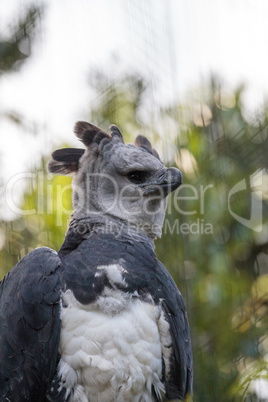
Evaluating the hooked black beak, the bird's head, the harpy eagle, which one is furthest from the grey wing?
the hooked black beak

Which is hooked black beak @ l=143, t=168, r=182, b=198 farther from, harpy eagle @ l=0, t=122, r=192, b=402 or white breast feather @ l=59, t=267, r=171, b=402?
white breast feather @ l=59, t=267, r=171, b=402

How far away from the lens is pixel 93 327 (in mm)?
1434

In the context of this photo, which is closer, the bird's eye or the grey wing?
the grey wing

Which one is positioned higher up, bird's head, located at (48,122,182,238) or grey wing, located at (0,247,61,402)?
bird's head, located at (48,122,182,238)

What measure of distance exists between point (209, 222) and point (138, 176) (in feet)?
1.33

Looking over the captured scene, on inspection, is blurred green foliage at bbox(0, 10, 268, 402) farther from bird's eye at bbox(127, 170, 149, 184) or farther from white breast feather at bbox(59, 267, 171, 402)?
white breast feather at bbox(59, 267, 171, 402)

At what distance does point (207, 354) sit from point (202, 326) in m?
0.10

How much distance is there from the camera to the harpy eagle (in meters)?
1.41

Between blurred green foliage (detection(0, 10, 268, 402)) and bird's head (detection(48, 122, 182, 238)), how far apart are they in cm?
8

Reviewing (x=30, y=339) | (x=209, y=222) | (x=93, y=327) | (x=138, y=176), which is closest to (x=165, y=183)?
(x=138, y=176)

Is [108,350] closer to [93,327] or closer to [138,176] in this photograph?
[93,327]

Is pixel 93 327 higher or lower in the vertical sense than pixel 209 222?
lower

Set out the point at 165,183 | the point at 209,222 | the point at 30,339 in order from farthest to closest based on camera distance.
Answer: the point at 209,222
the point at 165,183
the point at 30,339

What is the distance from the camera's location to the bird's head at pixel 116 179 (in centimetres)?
183
